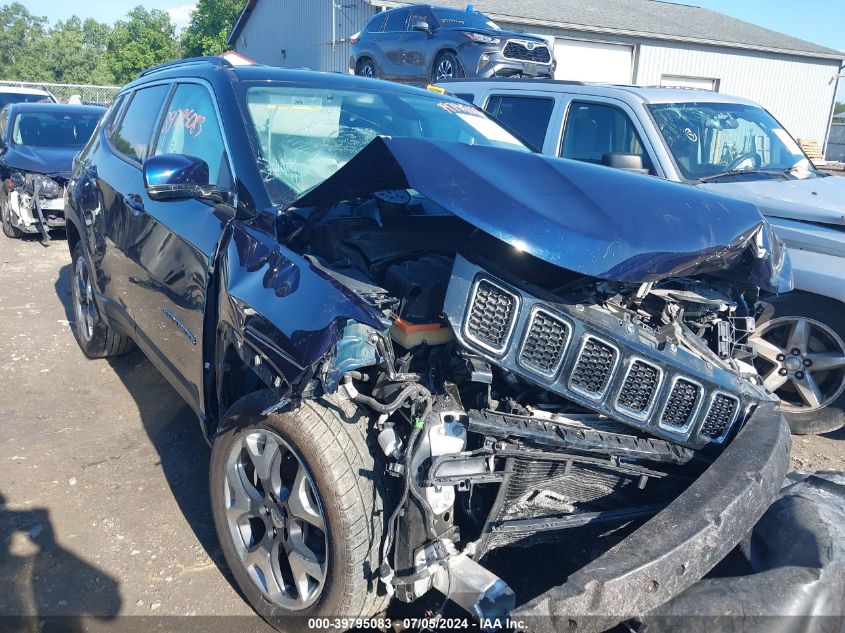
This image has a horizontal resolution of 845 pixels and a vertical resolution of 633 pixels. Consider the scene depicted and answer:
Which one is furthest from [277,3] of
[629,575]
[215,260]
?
[629,575]

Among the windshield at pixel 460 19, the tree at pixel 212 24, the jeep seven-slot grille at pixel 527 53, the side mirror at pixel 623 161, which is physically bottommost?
the side mirror at pixel 623 161

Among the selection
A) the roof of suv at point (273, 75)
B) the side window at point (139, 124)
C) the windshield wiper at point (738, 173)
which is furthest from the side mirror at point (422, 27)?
the roof of suv at point (273, 75)

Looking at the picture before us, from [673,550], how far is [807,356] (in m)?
2.90

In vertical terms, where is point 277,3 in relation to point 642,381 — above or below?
above

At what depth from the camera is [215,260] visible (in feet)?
9.18

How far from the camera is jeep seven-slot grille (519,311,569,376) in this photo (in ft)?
7.30

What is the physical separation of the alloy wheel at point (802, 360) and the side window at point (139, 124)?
3.76 m

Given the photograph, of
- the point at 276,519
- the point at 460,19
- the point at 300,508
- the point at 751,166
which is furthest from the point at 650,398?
the point at 460,19

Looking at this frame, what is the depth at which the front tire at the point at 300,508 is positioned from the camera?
2.19 m

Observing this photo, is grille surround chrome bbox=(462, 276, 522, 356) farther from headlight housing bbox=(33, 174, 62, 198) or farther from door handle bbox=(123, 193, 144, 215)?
headlight housing bbox=(33, 174, 62, 198)

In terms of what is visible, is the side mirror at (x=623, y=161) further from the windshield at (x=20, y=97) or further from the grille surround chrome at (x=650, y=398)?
the windshield at (x=20, y=97)

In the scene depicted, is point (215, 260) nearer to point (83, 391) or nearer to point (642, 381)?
point (642, 381)

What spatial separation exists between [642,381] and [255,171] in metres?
1.75

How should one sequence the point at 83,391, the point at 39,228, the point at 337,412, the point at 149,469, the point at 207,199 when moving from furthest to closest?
1. the point at 39,228
2. the point at 83,391
3. the point at 149,469
4. the point at 207,199
5. the point at 337,412
